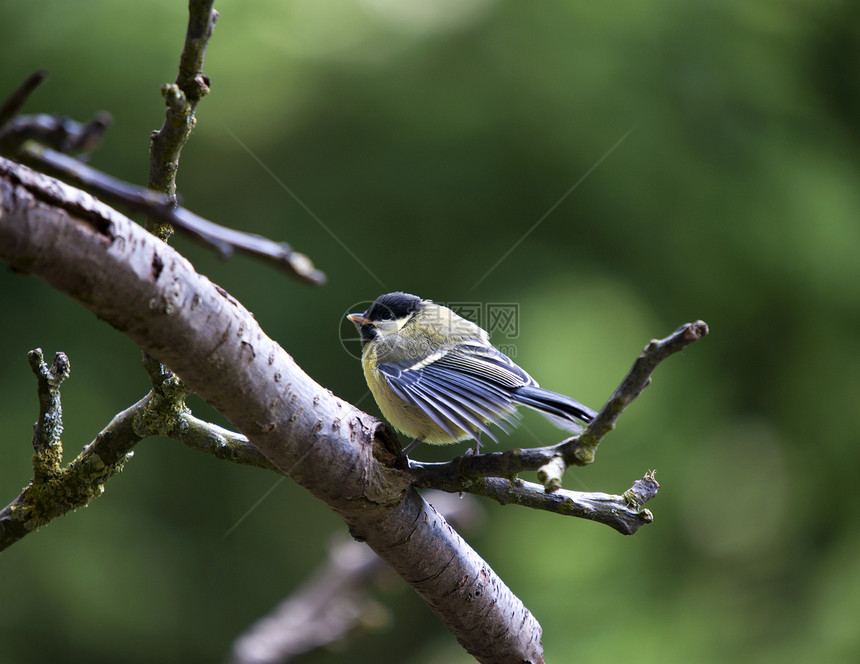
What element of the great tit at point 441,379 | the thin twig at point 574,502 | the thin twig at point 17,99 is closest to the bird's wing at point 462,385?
the great tit at point 441,379

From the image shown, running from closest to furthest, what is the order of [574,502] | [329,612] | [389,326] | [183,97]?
[183,97] < [574,502] < [329,612] < [389,326]

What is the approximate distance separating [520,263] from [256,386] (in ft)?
5.00

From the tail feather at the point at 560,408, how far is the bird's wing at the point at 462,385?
54mm

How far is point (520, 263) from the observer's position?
7.38 feet

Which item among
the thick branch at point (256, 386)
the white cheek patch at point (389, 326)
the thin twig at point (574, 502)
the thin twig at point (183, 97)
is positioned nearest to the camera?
the thick branch at point (256, 386)

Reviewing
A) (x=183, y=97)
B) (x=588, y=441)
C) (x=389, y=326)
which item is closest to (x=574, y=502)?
(x=588, y=441)

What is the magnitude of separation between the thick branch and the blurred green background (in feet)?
2.94

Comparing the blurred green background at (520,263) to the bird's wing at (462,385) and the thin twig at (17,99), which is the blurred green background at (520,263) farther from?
the thin twig at (17,99)

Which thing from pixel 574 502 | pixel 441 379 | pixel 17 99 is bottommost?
pixel 441 379

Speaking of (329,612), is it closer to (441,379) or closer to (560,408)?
(441,379)

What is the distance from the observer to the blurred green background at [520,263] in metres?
2.11

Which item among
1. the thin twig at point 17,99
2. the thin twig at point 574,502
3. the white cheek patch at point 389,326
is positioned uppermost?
the thin twig at point 17,99

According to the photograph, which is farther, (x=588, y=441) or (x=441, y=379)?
(x=441, y=379)

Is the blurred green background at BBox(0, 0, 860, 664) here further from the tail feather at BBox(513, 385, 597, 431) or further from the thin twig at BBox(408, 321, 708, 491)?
the thin twig at BBox(408, 321, 708, 491)
